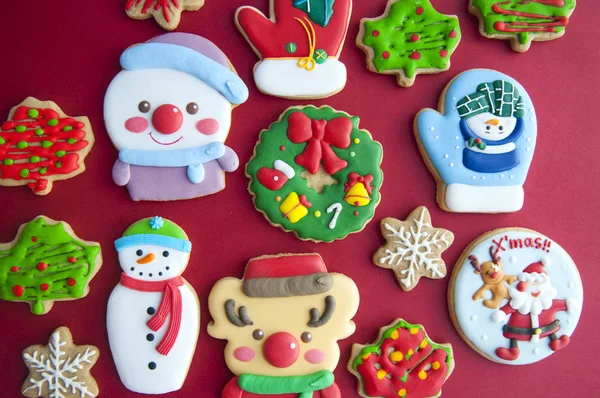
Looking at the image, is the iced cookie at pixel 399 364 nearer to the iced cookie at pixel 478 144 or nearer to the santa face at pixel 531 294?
the santa face at pixel 531 294

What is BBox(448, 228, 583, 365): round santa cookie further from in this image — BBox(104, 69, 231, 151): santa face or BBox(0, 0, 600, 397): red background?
BBox(104, 69, 231, 151): santa face

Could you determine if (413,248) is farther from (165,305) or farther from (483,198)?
(165,305)

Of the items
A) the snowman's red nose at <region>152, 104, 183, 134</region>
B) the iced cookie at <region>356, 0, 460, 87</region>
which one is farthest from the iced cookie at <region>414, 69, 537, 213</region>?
the snowman's red nose at <region>152, 104, 183, 134</region>

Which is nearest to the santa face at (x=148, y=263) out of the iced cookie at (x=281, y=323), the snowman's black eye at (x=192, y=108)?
the iced cookie at (x=281, y=323)

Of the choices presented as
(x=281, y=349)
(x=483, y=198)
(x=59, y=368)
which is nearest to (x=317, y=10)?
(x=483, y=198)

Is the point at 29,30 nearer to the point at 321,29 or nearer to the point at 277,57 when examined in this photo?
the point at 277,57
